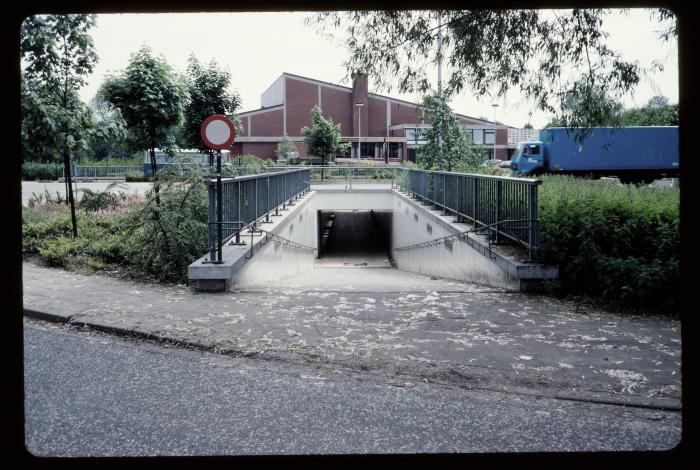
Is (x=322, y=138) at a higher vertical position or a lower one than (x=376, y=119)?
lower

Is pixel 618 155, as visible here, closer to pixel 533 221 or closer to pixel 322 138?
pixel 322 138

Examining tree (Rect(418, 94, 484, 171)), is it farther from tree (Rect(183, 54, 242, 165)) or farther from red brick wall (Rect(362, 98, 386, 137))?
red brick wall (Rect(362, 98, 386, 137))

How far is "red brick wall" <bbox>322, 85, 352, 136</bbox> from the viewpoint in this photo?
205 feet

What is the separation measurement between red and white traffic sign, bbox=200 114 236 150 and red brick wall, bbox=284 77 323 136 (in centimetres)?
5383

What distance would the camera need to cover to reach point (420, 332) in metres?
6.26

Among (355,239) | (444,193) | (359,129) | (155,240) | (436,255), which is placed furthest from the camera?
(359,129)

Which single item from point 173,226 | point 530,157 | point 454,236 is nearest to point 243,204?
point 173,226

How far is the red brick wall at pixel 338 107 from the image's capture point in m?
62.4

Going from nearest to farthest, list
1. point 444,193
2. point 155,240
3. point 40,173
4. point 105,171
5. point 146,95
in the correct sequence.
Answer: point 155,240 → point 146,95 → point 444,193 → point 40,173 → point 105,171

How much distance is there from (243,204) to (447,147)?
35.1 ft

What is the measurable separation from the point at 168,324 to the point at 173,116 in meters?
9.18

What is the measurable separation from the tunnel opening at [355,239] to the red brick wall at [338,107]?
69.7 feet

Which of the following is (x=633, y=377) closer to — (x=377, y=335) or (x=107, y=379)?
(x=377, y=335)

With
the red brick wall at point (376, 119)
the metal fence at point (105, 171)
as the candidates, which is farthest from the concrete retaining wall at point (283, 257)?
the red brick wall at point (376, 119)
